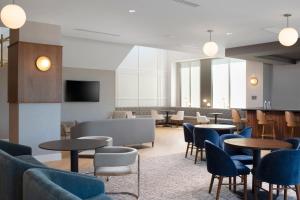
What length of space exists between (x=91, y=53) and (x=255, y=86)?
5.88 m

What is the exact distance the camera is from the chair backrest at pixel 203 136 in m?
5.71

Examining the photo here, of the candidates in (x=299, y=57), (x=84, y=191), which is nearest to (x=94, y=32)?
(x=84, y=191)

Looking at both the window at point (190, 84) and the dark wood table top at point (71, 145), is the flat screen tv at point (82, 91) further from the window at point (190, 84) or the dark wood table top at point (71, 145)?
the dark wood table top at point (71, 145)

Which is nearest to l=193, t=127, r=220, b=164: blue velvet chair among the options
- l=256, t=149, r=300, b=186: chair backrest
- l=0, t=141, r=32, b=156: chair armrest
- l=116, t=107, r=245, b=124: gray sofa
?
l=256, t=149, r=300, b=186: chair backrest

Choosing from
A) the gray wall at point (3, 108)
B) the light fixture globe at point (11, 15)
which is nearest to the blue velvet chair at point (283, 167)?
the light fixture globe at point (11, 15)

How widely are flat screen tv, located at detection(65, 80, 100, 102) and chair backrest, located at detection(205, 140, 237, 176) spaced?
→ 7.29 meters

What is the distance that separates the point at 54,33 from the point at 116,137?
2.68 meters

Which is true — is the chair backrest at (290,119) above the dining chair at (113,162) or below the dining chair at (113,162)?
above

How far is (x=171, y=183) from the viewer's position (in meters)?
4.63

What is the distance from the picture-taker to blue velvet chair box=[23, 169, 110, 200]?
1.68m

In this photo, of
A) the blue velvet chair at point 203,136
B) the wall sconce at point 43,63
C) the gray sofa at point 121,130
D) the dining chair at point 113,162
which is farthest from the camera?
the gray sofa at point 121,130

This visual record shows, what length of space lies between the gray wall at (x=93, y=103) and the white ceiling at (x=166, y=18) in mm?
2671

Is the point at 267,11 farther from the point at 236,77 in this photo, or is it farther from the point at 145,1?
the point at 236,77

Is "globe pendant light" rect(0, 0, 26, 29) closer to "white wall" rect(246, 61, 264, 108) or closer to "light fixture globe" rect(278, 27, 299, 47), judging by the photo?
"light fixture globe" rect(278, 27, 299, 47)
